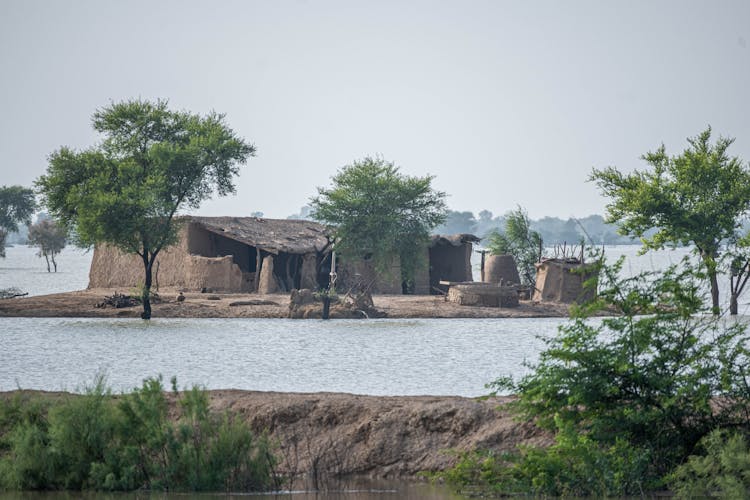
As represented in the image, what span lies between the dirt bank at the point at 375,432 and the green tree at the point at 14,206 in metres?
79.5

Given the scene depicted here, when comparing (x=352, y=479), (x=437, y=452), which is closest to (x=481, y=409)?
(x=437, y=452)

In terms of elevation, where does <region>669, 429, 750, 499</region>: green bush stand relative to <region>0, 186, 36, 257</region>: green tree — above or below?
below

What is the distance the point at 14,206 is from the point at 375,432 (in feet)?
267

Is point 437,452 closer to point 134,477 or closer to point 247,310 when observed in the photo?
point 134,477

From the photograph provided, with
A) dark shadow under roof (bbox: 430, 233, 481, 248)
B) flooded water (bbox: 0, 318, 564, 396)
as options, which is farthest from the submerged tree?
dark shadow under roof (bbox: 430, 233, 481, 248)

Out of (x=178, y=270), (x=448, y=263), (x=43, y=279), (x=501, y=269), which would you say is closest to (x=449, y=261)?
(x=448, y=263)

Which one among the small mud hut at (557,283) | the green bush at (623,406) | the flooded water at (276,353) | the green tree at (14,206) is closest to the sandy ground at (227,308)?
the flooded water at (276,353)

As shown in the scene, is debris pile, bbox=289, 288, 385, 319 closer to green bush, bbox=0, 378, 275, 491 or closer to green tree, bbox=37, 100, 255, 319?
green tree, bbox=37, 100, 255, 319

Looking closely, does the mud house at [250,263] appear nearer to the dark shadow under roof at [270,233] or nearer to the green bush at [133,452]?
the dark shadow under roof at [270,233]

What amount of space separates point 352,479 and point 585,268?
329 cm

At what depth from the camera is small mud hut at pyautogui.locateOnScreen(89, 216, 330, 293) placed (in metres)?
40.5

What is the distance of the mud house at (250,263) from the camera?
40.6 meters

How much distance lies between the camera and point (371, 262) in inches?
1665

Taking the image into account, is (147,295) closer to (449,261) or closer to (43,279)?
(449,261)
